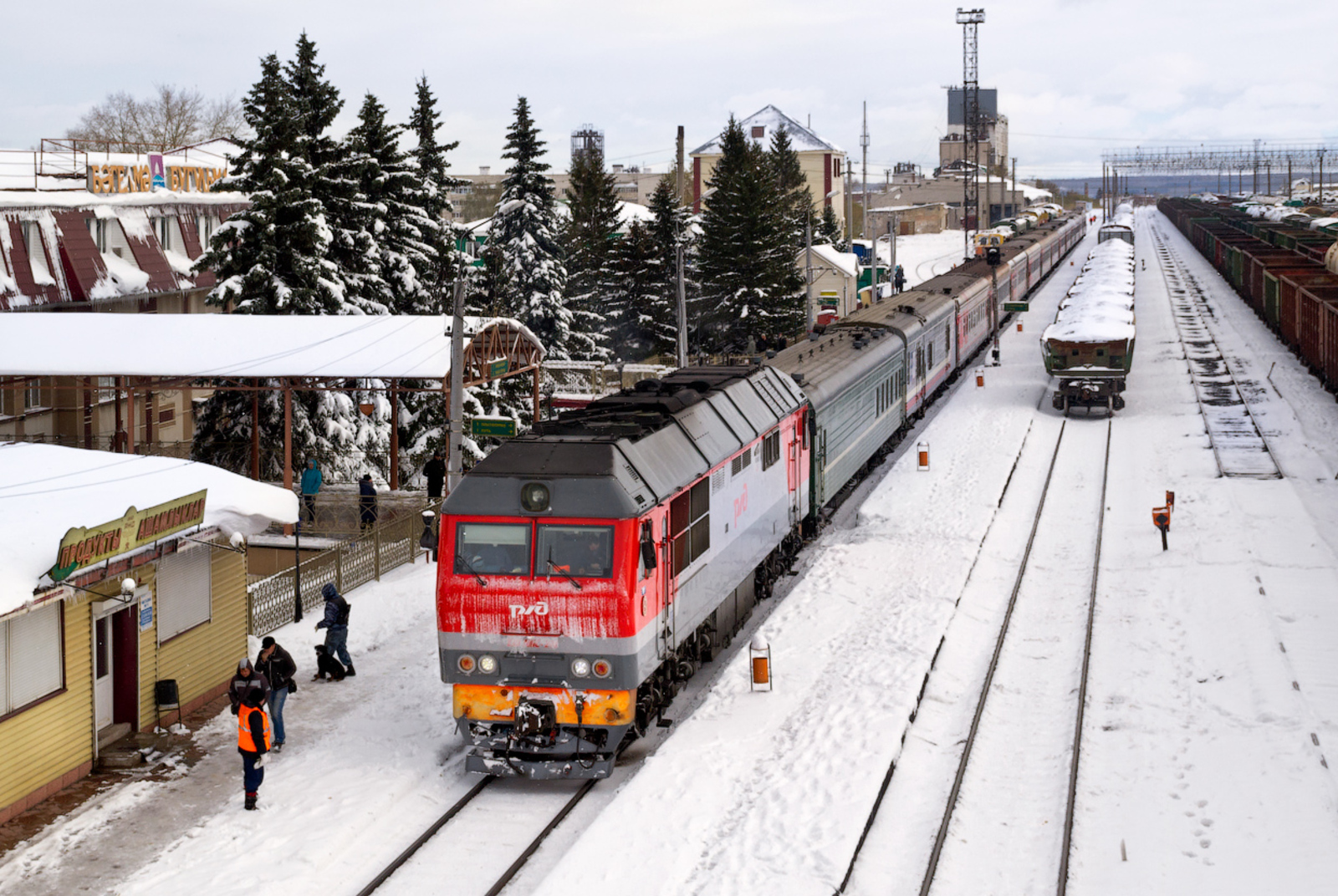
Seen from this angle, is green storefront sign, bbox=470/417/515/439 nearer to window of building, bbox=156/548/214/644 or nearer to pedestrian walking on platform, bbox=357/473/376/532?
pedestrian walking on platform, bbox=357/473/376/532

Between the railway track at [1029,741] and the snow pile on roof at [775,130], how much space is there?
99637mm

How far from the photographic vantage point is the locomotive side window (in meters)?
14.3

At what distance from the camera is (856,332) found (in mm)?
32688

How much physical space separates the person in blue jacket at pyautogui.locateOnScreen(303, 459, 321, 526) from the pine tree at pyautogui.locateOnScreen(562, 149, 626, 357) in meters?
26.7

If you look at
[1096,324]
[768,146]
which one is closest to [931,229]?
[768,146]

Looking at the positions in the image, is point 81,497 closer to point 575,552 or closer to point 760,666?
point 575,552

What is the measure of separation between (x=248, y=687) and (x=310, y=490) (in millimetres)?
15923

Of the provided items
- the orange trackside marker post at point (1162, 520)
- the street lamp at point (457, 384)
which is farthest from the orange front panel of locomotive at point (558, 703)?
the orange trackside marker post at point (1162, 520)

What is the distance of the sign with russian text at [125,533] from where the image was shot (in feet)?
45.5

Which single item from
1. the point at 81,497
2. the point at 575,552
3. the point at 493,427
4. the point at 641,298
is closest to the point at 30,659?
the point at 81,497

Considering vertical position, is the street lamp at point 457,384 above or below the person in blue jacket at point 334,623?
above

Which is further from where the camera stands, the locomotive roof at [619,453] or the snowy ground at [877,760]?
the locomotive roof at [619,453]

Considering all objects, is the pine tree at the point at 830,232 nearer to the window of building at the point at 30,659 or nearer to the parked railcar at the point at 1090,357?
the parked railcar at the point at 1090,357

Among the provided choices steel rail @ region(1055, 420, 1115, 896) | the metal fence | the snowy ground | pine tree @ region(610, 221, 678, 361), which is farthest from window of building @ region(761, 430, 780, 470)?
pine tree @ region(610, 221, 678, 361)
